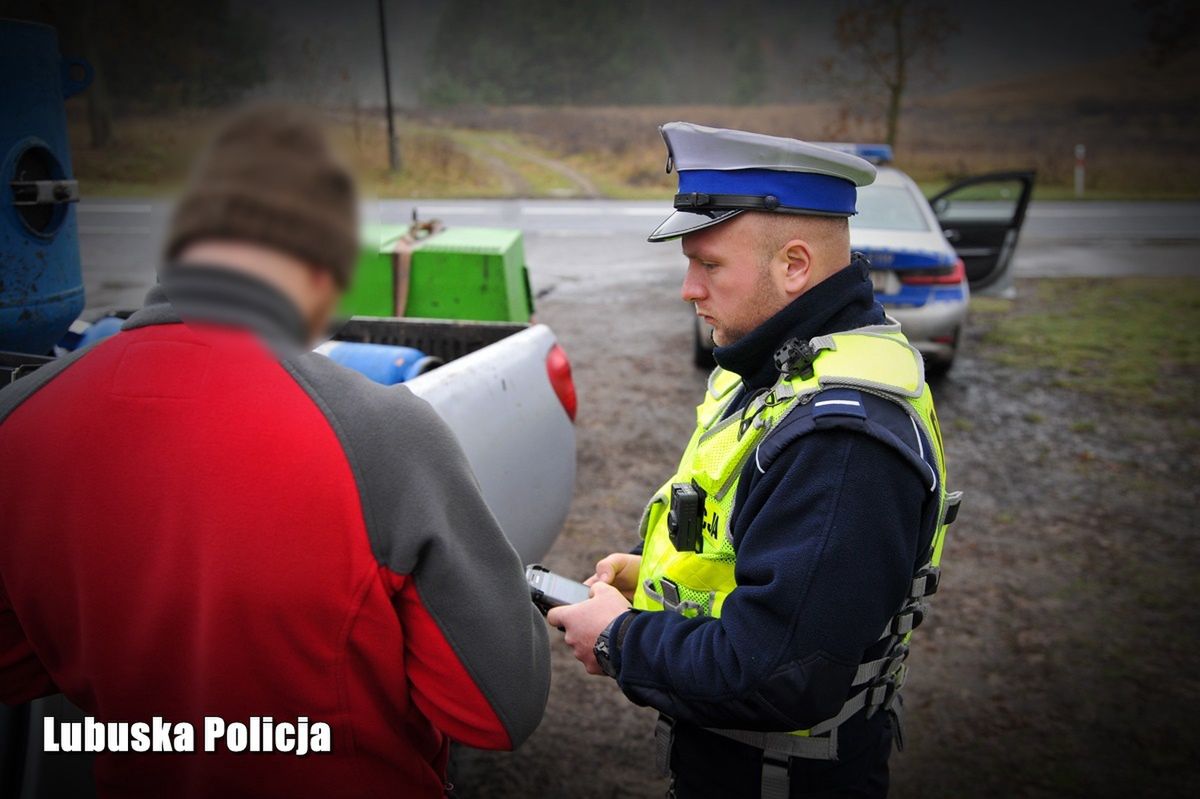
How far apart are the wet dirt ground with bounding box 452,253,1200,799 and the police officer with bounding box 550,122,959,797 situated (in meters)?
1.28

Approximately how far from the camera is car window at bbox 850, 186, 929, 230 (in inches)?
257

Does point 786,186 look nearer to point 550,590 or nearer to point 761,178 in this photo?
point 761,178

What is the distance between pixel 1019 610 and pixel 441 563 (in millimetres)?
3272

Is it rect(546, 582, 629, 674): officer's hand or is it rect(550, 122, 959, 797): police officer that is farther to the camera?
rect(546, 582, 629, 674): officer's hand

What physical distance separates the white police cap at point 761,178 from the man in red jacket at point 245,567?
63 centimetres

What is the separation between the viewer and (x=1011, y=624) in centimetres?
355

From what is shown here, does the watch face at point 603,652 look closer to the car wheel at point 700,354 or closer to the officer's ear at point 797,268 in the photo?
the officer's ear at point 797,268

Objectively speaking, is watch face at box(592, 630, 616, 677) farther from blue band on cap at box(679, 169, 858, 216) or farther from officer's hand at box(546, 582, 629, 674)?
blue band on cap at box(679, 169, 858, 216)

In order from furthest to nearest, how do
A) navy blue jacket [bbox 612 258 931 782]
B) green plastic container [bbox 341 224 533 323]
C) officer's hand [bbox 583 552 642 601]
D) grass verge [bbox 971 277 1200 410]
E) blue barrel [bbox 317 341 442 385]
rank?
grass verge [bbox 971 277 1200 410] → green plastic container [bbox 341 224 533 323] → blue barrel [bbox 317 341 442 385] → officer's hand [bbox 583 552 642 601] → navy blue jacket [bbox 612 258 931 782]

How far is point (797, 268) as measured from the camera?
1496mm

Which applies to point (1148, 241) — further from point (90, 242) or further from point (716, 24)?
point (716, 24)

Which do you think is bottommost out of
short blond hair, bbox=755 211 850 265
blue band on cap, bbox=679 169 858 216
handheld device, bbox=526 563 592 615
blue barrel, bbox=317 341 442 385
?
handheld device, bbox=526 563 592 615

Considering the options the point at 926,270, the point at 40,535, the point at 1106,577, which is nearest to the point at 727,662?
the point at 40,535

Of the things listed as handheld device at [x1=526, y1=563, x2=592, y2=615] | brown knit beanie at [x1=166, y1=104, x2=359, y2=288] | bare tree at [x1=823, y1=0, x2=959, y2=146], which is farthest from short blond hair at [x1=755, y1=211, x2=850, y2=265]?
bare tree at [x1=823, y1=0, x2=959, y2=146]
